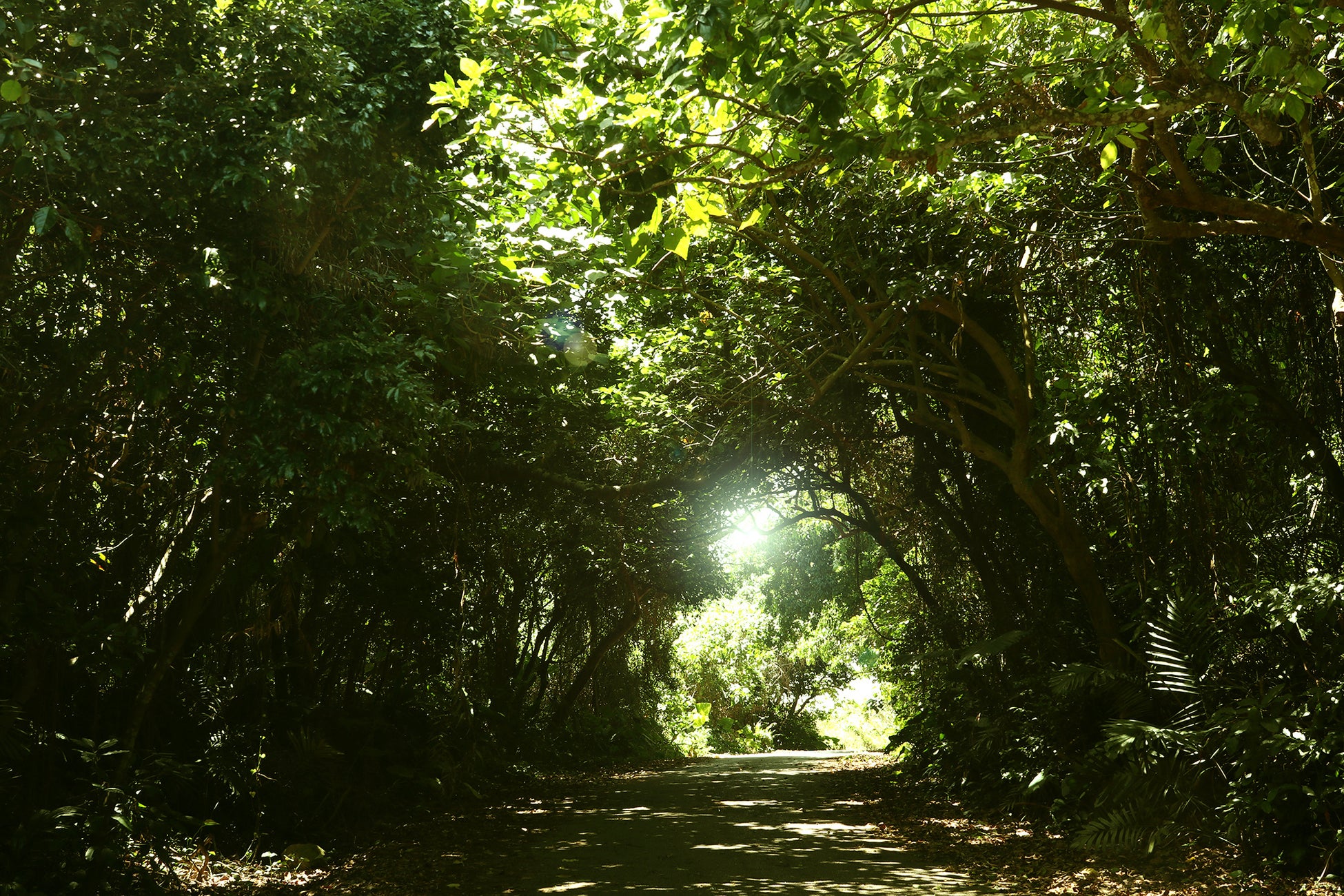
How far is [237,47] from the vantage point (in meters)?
5.34

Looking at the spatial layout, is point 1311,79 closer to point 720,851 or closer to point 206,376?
point 206,376

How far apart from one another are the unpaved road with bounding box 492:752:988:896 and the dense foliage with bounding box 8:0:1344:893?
1443mm

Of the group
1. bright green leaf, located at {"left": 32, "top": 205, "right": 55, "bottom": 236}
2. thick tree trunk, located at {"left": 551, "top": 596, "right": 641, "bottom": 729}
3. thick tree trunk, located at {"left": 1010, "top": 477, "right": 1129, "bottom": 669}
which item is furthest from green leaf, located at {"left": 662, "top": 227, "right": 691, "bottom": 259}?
thick tree trunk, located at {"left": 551, "top": 596, "right": 641, "bottom": 729}

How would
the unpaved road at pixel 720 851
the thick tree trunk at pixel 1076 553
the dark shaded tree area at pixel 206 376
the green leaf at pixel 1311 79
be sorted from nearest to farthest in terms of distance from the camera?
1. the green leaf at pixel 1311 79
2. the dark shaded tree area at pixel 206 376
3. the unpaved road at pixel 720 851
4. the thick tree trunk at pixel 1076 553

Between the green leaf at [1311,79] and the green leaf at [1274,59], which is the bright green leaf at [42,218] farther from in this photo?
the green leaf at [1311,79]

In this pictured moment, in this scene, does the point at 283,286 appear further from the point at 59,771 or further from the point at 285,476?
the point at 59,771

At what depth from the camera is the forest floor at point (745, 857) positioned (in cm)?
589

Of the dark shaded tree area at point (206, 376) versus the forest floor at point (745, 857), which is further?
the forest floor at point (745, 857)

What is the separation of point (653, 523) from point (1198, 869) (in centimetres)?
819

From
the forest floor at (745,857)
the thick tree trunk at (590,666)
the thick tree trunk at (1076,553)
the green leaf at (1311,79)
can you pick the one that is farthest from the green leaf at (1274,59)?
A: the thick tree trunk at (590,666)

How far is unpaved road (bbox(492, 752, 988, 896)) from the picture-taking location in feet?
20.0

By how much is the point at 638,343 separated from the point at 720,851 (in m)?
4.93

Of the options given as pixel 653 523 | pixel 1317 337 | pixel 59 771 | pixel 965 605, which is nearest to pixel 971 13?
pixel 1317 337

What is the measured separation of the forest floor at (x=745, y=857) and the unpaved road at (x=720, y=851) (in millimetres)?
22
